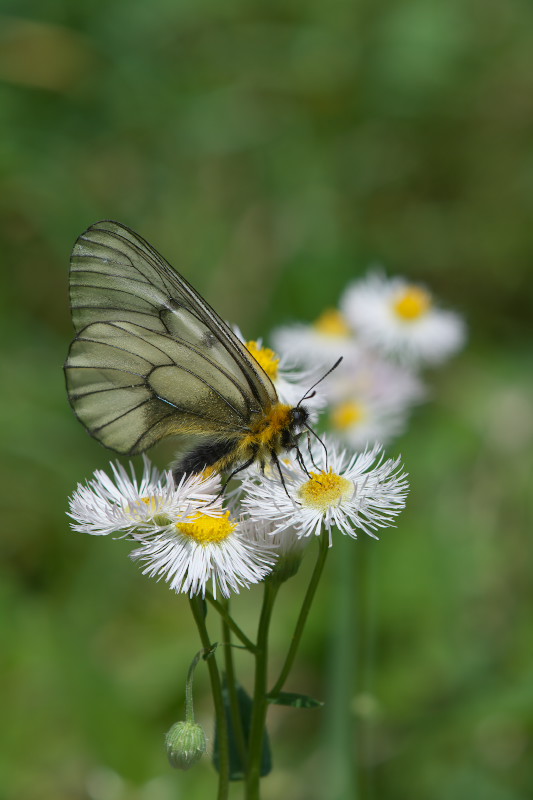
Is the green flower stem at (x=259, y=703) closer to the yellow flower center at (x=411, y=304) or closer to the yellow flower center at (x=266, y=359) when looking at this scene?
the yellow flower center at (x=266, y=359)

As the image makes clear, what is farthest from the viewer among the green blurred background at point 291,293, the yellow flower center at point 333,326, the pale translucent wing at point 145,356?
Result: the yellow flower center at point 333,326

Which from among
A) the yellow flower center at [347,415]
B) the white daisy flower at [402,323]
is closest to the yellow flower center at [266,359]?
the yellow flower center at [347,415]

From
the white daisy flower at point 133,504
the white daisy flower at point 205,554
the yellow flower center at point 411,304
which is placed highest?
the yellow flower center at point 411,304

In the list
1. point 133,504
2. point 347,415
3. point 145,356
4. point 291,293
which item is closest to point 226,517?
point 133,504

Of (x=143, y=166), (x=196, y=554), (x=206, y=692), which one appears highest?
(x=143, y=166)

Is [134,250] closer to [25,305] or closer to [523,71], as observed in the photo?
[25,305]

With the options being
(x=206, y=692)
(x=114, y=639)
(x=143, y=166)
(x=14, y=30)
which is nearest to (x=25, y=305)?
(x=143, y=166)

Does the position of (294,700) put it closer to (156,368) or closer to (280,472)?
(280,472)
